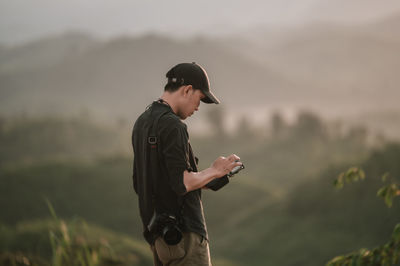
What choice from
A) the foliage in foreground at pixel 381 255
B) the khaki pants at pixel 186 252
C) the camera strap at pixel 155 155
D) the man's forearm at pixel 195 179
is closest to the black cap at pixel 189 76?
the camera strap at pixel 155 155

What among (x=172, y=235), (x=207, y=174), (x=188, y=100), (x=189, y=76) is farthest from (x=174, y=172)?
(x=189, y=76)

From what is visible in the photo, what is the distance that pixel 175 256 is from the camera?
3475 millimetres

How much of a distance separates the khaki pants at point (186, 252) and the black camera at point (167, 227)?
0.08 m

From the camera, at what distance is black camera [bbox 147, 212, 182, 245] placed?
3.39 m

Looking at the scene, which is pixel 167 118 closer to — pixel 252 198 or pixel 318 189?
pixel 318 189

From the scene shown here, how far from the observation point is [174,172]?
3.33 metres

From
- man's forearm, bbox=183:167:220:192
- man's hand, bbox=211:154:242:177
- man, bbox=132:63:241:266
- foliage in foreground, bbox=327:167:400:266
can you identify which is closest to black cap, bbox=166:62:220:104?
man, bbox=132:63:241:266

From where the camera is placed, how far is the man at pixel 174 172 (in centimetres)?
334

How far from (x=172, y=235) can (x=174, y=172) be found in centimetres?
55

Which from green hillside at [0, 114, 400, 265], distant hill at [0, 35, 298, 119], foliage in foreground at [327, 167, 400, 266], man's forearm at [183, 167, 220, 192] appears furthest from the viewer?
distant hill at [0, 35, 298, 119]

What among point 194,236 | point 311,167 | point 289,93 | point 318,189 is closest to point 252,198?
point 318,189

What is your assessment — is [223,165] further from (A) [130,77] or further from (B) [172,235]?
(A) [130,77]

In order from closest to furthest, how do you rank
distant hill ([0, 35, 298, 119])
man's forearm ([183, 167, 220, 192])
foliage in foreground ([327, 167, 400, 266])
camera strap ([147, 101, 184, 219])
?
1. man's forearm ([183, 167, 220, 192])
2. camera strap ([147, 101, 184, 219])
3. foliage in foreground ([327, 167, 400, 266])
4. distant hill ([0, 35, 298, 119])

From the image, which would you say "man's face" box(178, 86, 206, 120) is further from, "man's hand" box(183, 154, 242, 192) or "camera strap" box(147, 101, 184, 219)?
"man's hand" box(183, 154, 242, 192)
